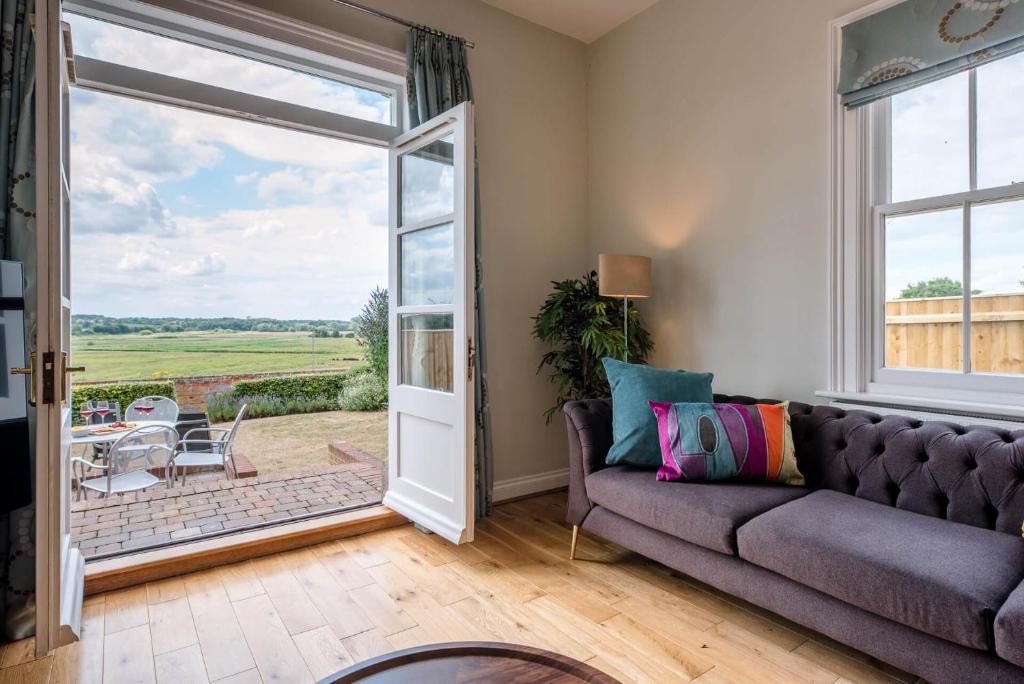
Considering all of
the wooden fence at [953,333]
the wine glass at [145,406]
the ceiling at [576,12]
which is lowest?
the wine glass at [145,406]

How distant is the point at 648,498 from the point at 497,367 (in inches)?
59.0

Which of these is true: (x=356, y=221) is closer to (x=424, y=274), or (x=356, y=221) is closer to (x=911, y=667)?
(x=424, y=274)

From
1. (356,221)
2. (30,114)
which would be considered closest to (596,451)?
(30,114)

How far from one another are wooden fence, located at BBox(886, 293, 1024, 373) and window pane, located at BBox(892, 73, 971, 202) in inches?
18.9

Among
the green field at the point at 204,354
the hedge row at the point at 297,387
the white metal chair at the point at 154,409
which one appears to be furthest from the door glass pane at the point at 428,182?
the hedge row at the point at 297,387

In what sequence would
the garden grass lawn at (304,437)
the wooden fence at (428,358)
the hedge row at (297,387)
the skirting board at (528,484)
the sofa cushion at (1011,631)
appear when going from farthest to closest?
the hedge row at (297,387) < the garden grass lawn at (304,437) < the skirting board at (528,484) < the wooden fence at (428,358) < the sofa cushion at (1011,631)

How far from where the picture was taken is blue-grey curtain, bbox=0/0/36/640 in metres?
2.02

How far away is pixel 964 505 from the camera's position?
189 centimetres

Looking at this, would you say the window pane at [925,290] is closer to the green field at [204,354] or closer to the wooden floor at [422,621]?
the wooden floor at [422,621]

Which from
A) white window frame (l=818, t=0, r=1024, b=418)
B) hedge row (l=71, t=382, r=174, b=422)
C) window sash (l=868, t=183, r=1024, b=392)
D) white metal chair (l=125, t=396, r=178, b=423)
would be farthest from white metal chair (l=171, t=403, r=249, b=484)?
window sash (l=868, t=183, r=1024, b=392)

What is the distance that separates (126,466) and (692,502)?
14.4 ft

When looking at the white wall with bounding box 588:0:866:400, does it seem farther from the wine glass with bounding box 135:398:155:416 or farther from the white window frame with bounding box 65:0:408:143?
the wine glass with bounding box 135:398:155:416

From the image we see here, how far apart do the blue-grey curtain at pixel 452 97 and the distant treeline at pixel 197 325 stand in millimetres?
4110

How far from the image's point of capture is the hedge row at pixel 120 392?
5820mm
